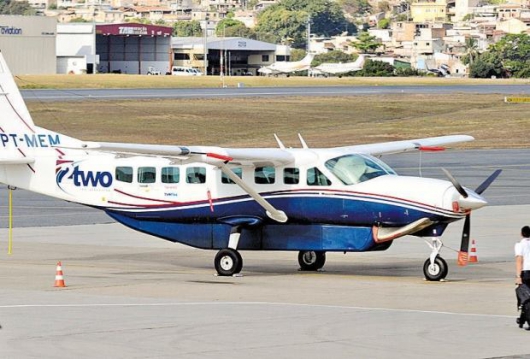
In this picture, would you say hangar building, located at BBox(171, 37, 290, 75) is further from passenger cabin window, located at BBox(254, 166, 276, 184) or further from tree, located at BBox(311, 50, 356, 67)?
passenger cabin window, located at BBox(254, 166, 276, 184)

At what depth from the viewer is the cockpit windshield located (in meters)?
23.7

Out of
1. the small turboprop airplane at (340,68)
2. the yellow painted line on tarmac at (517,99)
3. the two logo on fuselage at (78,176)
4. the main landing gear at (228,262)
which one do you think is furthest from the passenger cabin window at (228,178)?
the small turboprop airplane at (340,68)

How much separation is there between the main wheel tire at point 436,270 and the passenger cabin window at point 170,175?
533cm

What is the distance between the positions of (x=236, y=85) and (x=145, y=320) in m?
96.6

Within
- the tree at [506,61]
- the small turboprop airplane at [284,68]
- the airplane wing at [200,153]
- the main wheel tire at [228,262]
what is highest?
the airplane wing at [200,153]

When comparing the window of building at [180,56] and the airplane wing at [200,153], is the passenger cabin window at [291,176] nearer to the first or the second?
the airplane wing at [200,153]

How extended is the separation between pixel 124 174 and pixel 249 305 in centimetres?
670

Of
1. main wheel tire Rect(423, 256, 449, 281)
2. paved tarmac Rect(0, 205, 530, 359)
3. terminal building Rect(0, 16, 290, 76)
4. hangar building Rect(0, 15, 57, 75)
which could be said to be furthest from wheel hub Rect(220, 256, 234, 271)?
terminal building Rect(0, 16, 290, 76)

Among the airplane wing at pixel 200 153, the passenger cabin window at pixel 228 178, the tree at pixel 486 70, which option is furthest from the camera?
the tree at pixel 486 70

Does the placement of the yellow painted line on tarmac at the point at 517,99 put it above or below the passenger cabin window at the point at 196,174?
below

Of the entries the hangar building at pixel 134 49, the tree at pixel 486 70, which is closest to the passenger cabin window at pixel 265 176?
the hangar building at pixel 134 49

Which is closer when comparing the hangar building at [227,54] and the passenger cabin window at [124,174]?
the passenger cabin window at [124,174]

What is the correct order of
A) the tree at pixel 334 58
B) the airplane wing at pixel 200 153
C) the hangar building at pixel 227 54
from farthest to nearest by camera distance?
the tree at pixel 334 58, the hangar building at pixel 227 54, the airplane wing at pixel 200 153

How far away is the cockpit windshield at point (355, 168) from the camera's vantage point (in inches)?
932
